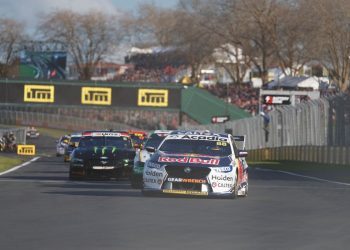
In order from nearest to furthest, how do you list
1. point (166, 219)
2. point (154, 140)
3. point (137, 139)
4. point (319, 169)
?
point (166, 219), point (154, 140), point (319, 169), point (137, 139)

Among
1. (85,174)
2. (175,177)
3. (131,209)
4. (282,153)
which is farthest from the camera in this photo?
(282,153)

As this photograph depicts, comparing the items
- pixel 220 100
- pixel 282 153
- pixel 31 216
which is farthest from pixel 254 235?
pixel 220 100

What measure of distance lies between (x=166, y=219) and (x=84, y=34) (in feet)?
334

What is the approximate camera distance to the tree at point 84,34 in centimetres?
11519

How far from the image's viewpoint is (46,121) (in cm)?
9800

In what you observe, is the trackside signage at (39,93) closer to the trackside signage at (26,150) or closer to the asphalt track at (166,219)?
the trackside signage at (26,150)

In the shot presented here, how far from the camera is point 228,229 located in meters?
15.6

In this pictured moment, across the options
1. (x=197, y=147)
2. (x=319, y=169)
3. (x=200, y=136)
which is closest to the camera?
(x=197, y=147)

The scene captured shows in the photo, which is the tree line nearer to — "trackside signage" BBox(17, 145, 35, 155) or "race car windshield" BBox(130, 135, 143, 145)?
"trackside signage" BBox(17, 145, 35, 155)

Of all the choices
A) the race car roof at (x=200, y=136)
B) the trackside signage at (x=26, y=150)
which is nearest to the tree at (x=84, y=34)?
the trackside signage at (x=26, y=150)

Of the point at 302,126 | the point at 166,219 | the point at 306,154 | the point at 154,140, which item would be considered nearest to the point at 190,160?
the point at 166,219

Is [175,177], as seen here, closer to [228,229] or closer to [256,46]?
[228,229]

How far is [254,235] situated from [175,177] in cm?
651

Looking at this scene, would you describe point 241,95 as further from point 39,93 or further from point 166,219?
point 166,219
